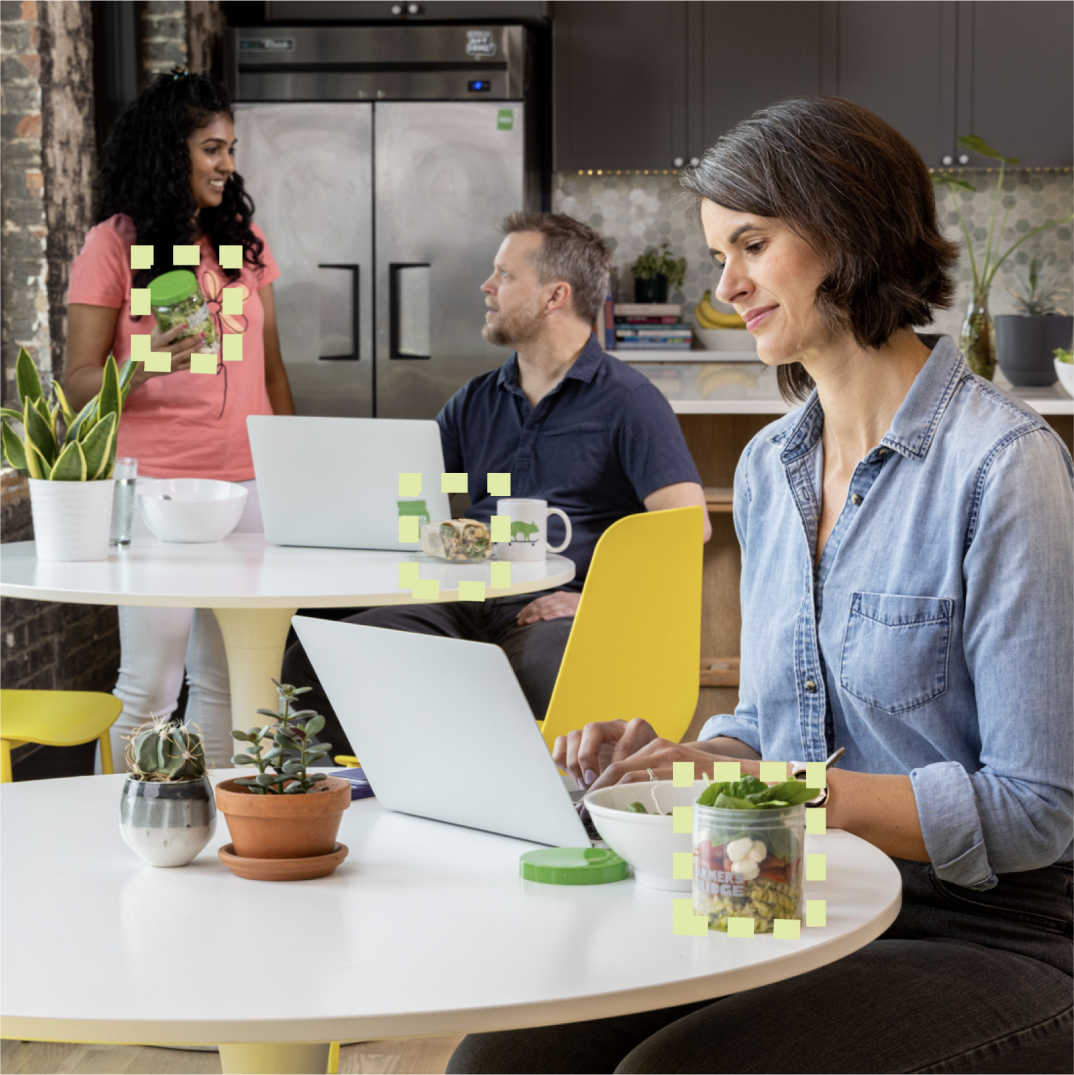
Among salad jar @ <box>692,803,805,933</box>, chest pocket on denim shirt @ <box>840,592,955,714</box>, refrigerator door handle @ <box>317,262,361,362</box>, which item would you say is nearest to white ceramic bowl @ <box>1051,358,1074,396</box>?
chest pocket on denim shirt @ <box>840,592,955,714</box>

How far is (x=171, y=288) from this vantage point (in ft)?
9.74

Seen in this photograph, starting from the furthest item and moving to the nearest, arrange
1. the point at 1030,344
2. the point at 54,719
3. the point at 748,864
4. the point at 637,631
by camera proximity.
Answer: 1. the point at 1030,344
2. the point at 54,719
3. the point at 637,631
4. the point at 748,864

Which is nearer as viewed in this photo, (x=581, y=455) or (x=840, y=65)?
(x=581, y=455)

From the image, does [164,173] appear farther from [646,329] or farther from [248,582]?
[646,329]

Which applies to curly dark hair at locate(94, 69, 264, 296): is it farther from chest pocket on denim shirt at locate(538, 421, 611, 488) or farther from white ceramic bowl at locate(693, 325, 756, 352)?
white ceramic bowl at locate(693, 325, 756, 352)

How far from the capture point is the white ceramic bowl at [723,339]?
599cm

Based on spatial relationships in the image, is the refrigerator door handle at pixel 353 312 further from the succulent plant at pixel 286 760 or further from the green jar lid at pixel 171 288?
the succulent plant at pixel 286 760

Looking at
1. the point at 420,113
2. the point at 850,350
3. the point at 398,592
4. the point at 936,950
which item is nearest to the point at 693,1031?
the point at 936,950

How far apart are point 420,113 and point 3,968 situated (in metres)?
4.51

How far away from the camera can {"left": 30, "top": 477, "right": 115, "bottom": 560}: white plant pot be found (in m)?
2.53

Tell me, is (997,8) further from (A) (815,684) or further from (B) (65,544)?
(A) (815,684)

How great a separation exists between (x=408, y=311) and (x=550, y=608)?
2554mm

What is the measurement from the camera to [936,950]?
1186 millimetres

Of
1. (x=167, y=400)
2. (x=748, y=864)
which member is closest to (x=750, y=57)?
(x=167, y=400)
